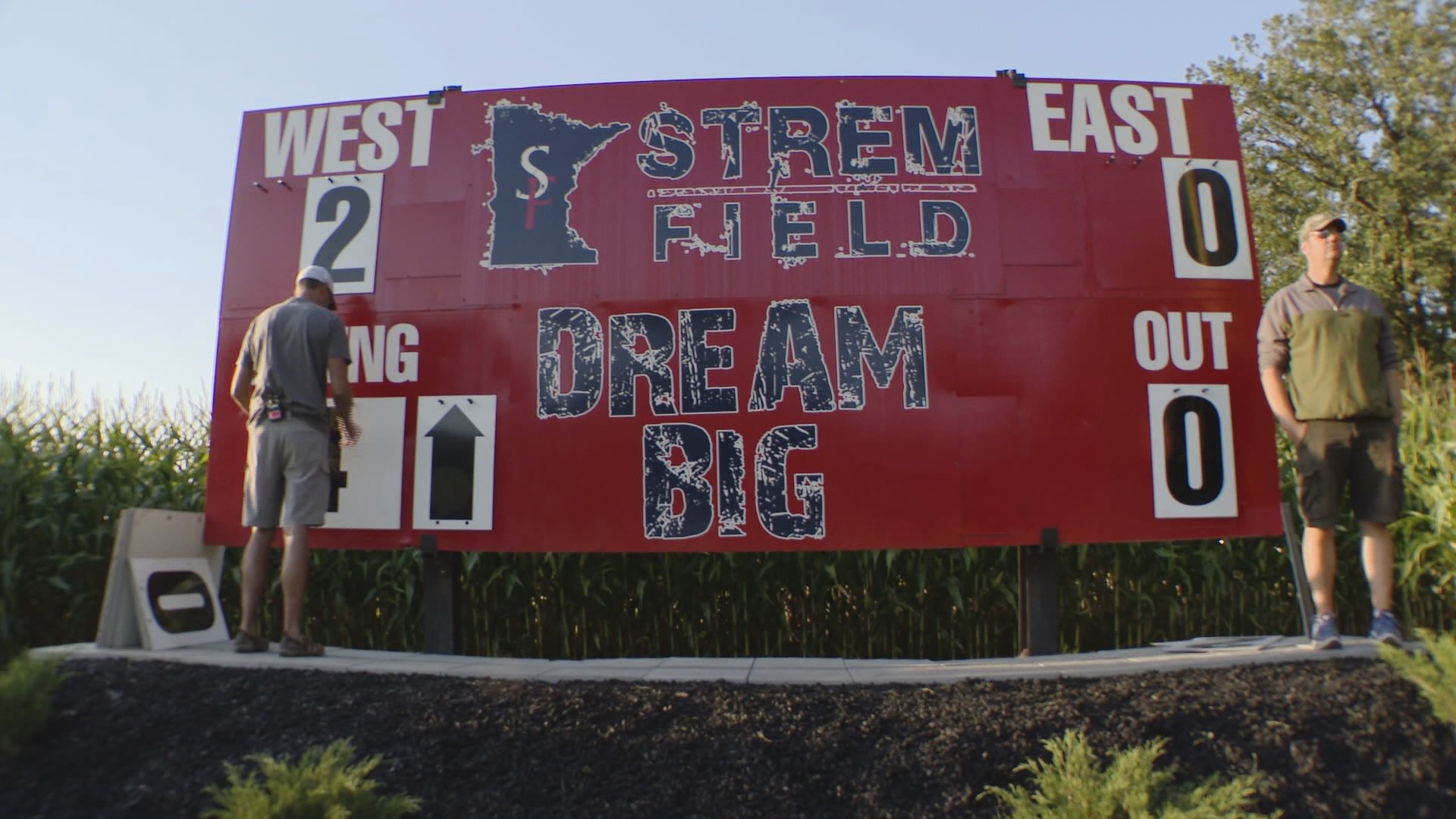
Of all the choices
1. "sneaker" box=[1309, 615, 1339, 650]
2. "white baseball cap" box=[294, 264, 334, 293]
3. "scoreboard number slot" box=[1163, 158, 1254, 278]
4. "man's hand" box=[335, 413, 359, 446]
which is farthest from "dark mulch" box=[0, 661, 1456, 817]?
"scoreboard number slot" box=[1163, 158, 1254, 278]

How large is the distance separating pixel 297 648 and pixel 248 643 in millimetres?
274

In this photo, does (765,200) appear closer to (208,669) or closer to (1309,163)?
(208,669)

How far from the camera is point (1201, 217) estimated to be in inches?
203

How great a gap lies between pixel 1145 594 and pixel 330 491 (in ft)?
14.9

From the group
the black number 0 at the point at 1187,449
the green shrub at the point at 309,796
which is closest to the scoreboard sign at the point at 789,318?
the black number 0 at the point at 1187,449

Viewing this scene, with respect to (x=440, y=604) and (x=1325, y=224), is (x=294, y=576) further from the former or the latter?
(x=1325, y=224)

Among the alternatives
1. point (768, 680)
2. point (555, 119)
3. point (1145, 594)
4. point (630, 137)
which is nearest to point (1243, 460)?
point (1145, 594)

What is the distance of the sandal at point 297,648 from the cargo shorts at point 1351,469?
4.41 m

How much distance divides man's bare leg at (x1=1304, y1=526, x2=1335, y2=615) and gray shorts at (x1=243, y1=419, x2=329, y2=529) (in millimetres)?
4423

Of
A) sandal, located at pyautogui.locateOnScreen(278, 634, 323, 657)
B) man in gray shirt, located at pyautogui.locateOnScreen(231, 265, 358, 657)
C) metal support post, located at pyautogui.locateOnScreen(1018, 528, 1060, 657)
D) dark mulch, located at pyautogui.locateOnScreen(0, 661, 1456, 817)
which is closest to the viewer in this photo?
dark mulch, located at pyautogui.locateOnScreen(0, 661, 1456, 817)

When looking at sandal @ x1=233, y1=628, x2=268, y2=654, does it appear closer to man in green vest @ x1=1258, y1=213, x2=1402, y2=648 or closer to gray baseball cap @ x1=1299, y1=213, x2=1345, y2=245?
man in green vest @ x1=1258, y1=213, x2=1402, y2=648

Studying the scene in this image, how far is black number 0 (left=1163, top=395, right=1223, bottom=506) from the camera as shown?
4.90 meters

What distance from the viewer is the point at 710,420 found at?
4.97 meters

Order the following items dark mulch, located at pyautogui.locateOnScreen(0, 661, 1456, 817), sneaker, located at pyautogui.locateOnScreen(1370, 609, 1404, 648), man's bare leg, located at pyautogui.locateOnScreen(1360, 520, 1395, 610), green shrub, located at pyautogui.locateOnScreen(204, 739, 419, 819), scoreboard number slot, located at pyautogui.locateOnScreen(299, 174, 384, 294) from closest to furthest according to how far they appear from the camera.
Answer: green shrub, located at pyautogui.locateOnScreen(204, 739, 419, 819), dark mulch, located at pyautogui.locateOnScreen(0, 661, 1456, 817), sneaker, located at pyautogui.locateOnScreen(1370, 609, 1404, 648), man's bare leg, located at pyautogui.locateOnScreen(1360, 520, 1395, 610), scoreboard number slot, located at pyautogui.locateOnScreen(299, 174, 384, 294)
